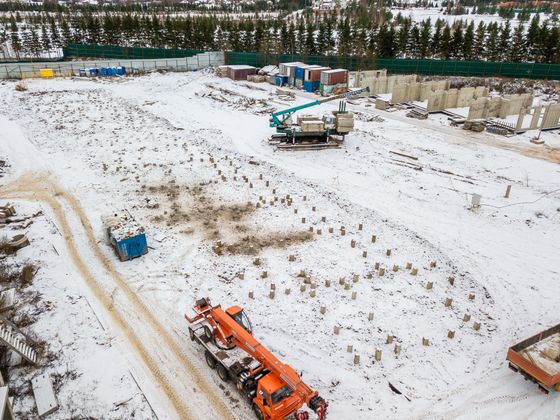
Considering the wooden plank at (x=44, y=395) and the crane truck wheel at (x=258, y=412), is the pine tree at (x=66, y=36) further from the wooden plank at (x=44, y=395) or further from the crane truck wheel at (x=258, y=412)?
the crane truck wheel at (x=258, y=412)

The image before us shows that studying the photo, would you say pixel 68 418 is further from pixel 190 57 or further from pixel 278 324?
pixel 190 57

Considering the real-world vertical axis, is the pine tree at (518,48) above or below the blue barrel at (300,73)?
above

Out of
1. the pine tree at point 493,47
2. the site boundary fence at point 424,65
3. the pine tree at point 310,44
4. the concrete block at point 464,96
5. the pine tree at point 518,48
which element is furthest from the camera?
the pine tree at point 310,44

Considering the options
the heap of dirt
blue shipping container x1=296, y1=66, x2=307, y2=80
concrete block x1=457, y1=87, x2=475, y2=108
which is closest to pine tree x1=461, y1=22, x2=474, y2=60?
concrete block x1=457, y1=87, x2=475, y2=108

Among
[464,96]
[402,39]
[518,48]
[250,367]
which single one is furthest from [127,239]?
[518,48]

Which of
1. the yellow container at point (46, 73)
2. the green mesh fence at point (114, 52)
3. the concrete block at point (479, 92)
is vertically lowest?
the yellow container at point (46, 73)

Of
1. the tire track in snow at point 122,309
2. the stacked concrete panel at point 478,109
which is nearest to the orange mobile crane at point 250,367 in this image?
the tire track in snow at point 122,309

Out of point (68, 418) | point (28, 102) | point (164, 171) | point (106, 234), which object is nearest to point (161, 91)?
point (28, 102)

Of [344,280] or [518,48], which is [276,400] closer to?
[344,280]

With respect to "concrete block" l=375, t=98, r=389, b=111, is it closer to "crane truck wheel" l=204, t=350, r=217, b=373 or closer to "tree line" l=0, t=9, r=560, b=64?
"tree line" l=0, t=9, r=560, b=64
